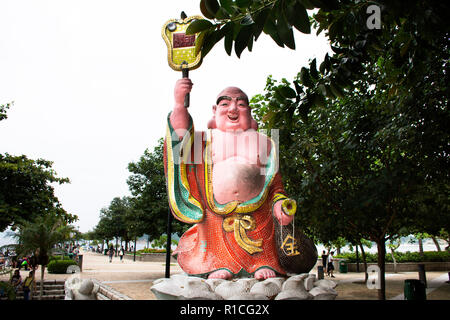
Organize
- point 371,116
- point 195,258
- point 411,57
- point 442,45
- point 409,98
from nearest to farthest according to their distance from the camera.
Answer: point 411,57, point 442,45, point 409,98, point 195,258, point 371,116

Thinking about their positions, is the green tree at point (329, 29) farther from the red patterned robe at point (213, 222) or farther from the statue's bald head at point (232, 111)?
the red patterned robe at point (213, 222)

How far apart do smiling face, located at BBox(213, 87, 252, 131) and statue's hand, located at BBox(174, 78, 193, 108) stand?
62cm

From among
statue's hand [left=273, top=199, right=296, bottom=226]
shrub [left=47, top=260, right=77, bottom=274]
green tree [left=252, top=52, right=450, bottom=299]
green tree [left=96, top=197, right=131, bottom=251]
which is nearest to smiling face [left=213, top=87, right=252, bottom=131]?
green tree [left=252, top=52, right=450, bottom=299]

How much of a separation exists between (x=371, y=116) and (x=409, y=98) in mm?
1567

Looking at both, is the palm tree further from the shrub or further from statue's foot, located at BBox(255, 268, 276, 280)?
the shrub

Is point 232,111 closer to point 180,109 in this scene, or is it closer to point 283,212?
point 180,109

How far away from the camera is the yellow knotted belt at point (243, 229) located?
492cm

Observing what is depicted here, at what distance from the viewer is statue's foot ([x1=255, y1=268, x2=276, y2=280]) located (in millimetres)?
4638

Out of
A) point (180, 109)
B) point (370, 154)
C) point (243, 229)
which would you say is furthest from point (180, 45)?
point (370, 154)

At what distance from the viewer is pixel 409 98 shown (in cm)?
448

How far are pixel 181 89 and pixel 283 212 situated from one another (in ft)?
7.25

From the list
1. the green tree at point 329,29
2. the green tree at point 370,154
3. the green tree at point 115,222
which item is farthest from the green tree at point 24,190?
the green tree at point 115,222

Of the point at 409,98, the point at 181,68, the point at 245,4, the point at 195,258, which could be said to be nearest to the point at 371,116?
the point at 409,98
